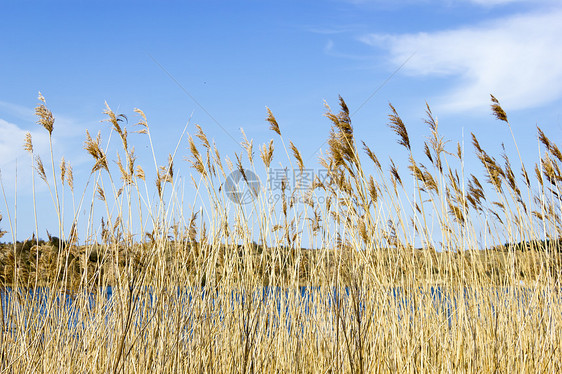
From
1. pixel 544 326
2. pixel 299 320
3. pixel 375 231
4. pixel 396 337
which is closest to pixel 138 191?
pixel 299 320

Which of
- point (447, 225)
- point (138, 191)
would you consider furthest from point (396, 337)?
point (138, 191)

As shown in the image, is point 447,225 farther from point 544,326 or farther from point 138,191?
point 138,191

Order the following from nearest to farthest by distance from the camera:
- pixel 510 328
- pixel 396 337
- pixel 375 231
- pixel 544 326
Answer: pixel 396 337, pixel 375 231, pixel 510 328, pixel 544 326

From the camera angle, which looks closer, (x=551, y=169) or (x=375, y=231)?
(x=375, y=231)

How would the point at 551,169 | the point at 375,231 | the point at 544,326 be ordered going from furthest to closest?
the point at 551,169 < the point at 544,326 < the point at 375,231

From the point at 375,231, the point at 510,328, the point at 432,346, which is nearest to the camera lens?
the point at 432,346

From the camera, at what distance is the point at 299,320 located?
2645mm

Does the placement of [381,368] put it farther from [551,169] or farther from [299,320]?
[551,169]

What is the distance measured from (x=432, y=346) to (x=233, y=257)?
1277 mm

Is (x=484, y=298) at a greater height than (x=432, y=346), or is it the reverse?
(x=484, y=298)

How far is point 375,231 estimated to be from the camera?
266 cm

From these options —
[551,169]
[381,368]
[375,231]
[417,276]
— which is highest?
[551,169]

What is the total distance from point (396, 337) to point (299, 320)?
60cm

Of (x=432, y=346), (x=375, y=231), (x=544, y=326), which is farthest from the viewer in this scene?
(x=544, y=326)
